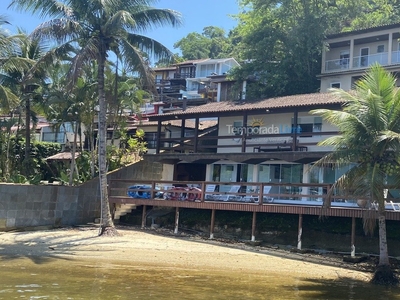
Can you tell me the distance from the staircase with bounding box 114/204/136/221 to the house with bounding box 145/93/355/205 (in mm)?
3737

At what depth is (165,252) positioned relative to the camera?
62.3ft

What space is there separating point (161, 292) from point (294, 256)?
755cm

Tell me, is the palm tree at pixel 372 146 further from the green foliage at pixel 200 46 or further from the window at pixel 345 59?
the green foliage at pixel 200 46

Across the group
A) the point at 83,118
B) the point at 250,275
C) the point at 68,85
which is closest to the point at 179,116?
the point at 83,118

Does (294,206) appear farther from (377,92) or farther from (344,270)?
(377,92)

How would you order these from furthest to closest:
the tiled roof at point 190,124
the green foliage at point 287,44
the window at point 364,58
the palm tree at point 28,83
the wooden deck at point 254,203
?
the green foliage at point 287,44 → the window at point 364,58 → the tiled roof at point 190,124 → the palm tree at point 28,83 → the wooden deck at point 254,203

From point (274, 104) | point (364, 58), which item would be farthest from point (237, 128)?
point (364, 58)

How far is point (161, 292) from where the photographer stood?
13.0 m

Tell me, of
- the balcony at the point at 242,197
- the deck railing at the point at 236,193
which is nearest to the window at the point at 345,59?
the deck railing at the point at 236,193

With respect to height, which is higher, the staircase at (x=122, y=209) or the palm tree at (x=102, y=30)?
the palm tree at (x=102, y=30)

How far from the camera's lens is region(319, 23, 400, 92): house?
37.5m

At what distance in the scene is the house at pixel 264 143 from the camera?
2564 centimetres

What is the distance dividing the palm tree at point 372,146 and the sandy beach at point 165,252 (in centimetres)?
217

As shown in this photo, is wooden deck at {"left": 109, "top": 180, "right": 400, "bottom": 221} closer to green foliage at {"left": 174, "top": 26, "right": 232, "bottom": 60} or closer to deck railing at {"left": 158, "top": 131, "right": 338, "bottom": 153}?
deck railing at {"left": 158, "top": 131, "right": 338, "bottom": 153}
